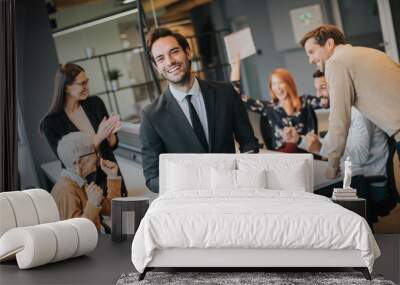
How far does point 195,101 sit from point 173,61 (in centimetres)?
49

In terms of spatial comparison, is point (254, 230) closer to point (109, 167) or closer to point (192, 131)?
point (192, 131)

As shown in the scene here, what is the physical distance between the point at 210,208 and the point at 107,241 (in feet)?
7.35

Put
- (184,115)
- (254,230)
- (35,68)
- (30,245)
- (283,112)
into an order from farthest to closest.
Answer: (35,68), (184,115), (283,112), (30,245), (254,230)

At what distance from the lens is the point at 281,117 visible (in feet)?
25.3

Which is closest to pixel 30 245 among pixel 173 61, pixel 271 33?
pixel 173 61

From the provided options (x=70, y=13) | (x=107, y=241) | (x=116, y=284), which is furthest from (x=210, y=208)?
(x=70, y=13)

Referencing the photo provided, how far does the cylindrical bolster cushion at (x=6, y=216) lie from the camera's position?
6.38 metres

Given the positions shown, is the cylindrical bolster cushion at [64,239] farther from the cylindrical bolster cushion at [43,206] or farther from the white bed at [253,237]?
the white bed at [253,237]

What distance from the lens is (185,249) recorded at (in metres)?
5.61

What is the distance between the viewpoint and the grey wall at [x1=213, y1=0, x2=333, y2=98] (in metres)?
7.64

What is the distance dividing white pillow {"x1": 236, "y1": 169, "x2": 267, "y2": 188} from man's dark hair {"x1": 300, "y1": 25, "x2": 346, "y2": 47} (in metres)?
1.56

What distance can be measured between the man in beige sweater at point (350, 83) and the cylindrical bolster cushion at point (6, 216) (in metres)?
3.18

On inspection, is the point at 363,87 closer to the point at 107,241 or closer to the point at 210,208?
the point at 210,208

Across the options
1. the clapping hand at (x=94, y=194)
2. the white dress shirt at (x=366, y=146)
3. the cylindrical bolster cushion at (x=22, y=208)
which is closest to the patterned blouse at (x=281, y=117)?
the white dress shirt at (x=366, y=146)
